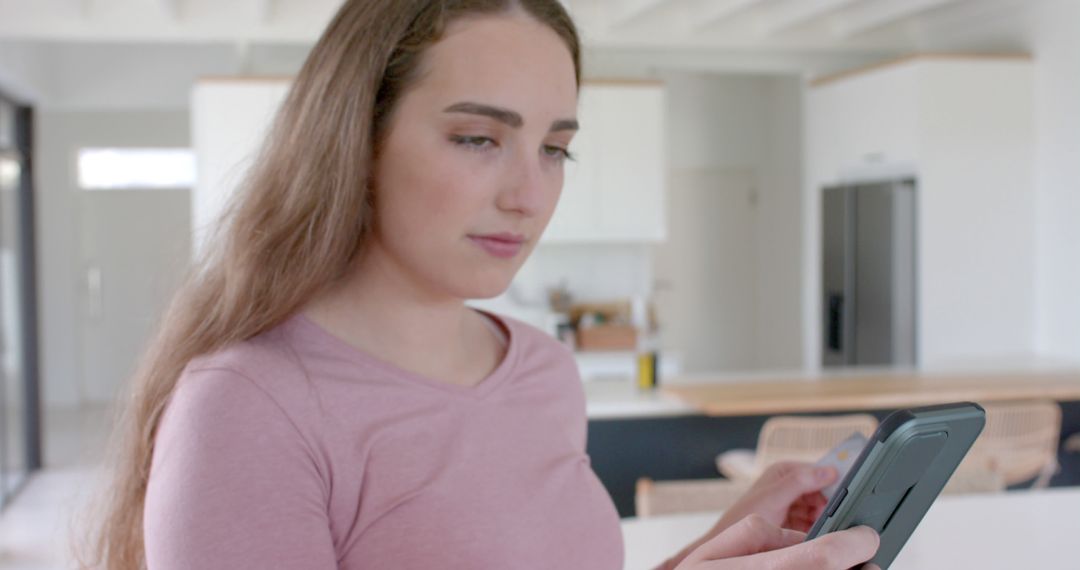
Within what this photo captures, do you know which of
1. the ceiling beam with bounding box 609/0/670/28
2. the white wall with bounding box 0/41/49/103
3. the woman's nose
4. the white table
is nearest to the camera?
the woman's nose

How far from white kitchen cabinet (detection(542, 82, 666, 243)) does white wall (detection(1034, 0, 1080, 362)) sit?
2.07 meters

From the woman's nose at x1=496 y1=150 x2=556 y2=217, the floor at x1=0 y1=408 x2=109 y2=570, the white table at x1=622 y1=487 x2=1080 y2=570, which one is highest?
the woman's nose at x1=496 y1=150 x2=556 y2=217

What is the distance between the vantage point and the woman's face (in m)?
1.01

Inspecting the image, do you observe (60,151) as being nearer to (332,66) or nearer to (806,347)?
(806,347)

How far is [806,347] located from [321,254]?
6517 millimetres

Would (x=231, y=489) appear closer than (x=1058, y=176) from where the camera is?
Yes

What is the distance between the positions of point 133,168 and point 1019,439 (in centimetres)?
771

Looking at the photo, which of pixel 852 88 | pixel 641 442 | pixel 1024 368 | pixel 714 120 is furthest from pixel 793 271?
pixel 641 442

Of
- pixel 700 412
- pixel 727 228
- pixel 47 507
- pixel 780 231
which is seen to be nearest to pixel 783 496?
pixel 700 412

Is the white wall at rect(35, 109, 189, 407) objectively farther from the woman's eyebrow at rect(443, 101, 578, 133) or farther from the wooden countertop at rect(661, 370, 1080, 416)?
the woman's eyebrow at rect(443, 101, 578, 133)

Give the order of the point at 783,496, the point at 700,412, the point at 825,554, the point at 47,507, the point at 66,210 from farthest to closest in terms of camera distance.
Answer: the point at 66,210 < the point at 47,507 < the point at 700,412 < the point at 783,496 < the point at 825,554

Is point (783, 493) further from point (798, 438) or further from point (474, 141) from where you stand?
point (798, 438)

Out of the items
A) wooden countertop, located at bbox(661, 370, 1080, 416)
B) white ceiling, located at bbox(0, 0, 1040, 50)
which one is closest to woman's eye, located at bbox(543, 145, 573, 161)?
wooden countertop, located at bbox(661, 370, 1080, 416)

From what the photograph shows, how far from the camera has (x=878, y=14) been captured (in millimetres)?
6168
